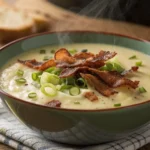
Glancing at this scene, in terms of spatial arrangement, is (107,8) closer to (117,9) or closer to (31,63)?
(117,9)

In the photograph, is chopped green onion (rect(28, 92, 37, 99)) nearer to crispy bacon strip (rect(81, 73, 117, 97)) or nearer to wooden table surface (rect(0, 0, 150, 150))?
crispy bacon strip (rect(81, 73, 117, 97))

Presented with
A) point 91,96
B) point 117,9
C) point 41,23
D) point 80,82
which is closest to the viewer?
point 91,96

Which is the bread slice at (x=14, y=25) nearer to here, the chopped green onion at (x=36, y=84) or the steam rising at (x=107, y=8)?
the steam rising at (x=107, y=8)

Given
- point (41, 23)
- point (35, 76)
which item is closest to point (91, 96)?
point (35, 76)

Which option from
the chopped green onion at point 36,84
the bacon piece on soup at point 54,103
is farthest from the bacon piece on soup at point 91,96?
the chopped green onion at point 36,84

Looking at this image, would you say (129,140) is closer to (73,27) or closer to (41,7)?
(73,27)

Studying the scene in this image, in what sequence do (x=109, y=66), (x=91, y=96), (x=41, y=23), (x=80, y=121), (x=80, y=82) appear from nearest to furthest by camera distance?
(x=80, y=121), (x=91, y=96), (x=80, y=82), (x=109, y=66), (x=41, y=23)
